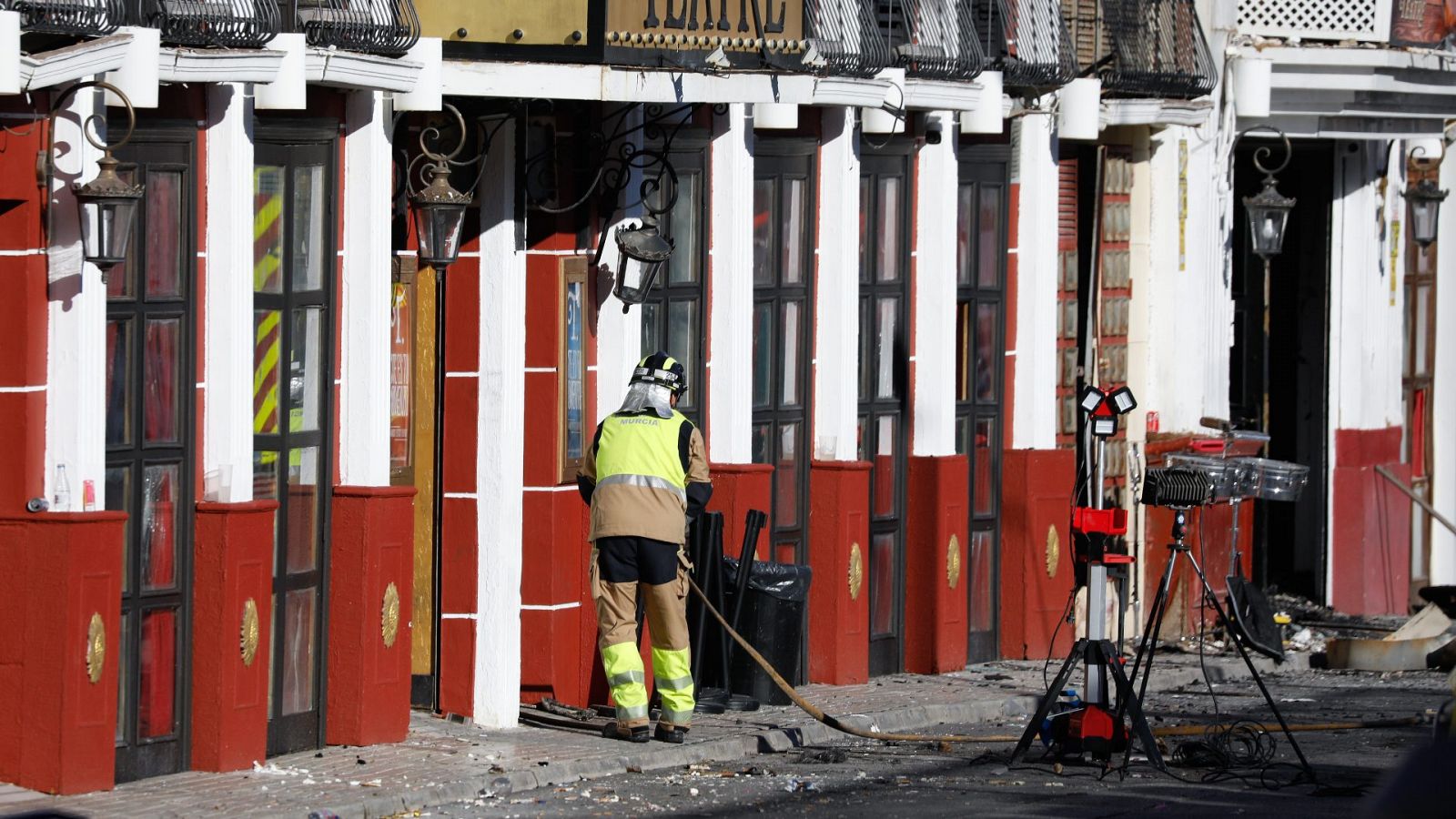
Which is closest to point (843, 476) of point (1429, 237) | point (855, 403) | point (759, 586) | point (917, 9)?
point (855, 403)

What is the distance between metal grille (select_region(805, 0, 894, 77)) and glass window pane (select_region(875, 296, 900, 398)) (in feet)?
6.06

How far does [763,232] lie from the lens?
58.5 ft

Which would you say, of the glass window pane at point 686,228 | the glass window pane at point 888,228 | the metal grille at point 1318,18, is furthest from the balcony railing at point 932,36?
the metal grille at point 1318,18

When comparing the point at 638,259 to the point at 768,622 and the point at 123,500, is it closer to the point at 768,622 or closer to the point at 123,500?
the point at 768,622

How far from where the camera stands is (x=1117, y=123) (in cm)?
2084

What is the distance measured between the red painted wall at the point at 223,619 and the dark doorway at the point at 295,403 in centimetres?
48

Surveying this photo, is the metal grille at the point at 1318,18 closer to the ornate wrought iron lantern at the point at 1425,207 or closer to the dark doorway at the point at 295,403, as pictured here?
the ornate wrought iron lantern at the point at 1425,207

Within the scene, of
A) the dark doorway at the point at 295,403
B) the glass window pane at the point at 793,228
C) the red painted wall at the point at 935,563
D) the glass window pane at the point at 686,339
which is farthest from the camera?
the red painted wall at the point at 935,563

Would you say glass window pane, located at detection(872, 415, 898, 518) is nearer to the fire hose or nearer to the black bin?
Result: the black bin

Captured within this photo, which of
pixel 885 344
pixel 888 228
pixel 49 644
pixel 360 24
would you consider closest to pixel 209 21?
pixel 360 24

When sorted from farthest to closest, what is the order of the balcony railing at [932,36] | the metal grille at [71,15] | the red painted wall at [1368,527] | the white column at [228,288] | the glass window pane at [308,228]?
1. the red painted wall at [1368,527]
2. the balcony railing at [932,36]
3. the glass window pane at [308,228]
4. the white column at [228,288]
5. the metal grille at [71,15]

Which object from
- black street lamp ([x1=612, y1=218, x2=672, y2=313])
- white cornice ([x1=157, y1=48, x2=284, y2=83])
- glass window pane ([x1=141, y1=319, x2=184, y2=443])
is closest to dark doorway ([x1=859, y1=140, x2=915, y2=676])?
black street lamp ([x1=612, y1=218, x2=672, y2=313])

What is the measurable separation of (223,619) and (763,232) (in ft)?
16.9

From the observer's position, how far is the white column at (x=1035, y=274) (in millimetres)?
19875
